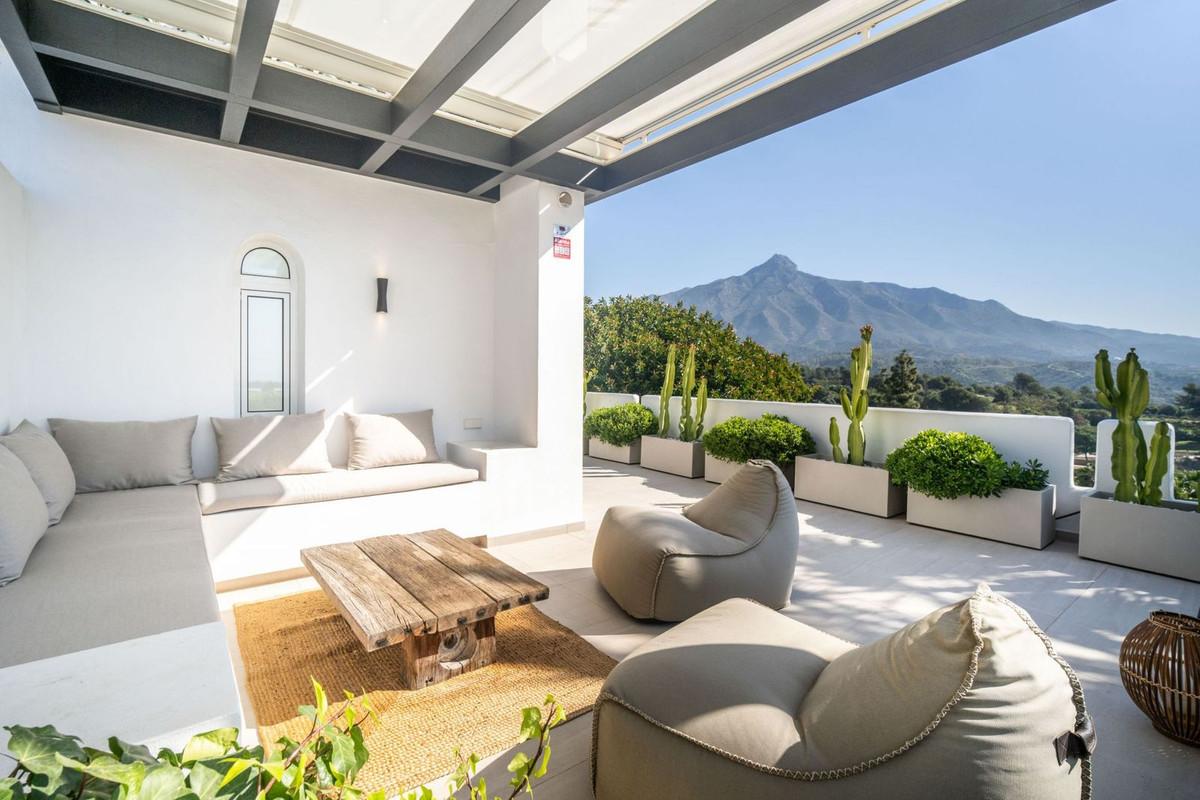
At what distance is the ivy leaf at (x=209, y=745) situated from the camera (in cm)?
54

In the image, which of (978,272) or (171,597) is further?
(978,272)

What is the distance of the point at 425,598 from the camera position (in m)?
2.61

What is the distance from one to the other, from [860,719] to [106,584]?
270 cm

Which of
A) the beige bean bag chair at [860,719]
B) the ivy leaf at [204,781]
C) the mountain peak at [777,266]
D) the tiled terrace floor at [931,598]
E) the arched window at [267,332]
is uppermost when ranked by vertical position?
the mountain peak at [777,266]

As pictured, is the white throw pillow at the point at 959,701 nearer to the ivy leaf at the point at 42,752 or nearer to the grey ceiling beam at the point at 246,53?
the ivy leaf at the point at 42,752

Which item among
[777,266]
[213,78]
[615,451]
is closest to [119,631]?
[213,78]

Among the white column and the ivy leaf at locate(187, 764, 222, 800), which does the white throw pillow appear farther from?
Answer: the white column

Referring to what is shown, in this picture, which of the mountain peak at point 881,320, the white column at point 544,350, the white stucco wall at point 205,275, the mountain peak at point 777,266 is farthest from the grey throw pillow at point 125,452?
the mountain peak at point 777,266

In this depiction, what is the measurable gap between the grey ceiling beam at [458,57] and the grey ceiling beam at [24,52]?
1.87 m

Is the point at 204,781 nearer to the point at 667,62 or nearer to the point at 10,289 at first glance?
the point at 667,62

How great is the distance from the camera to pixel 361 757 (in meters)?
0.59

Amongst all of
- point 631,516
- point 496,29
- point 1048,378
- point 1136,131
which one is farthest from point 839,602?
point 1136,131

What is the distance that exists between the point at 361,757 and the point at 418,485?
160 inches

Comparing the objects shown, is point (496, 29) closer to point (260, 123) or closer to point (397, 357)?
point (260, 123)
